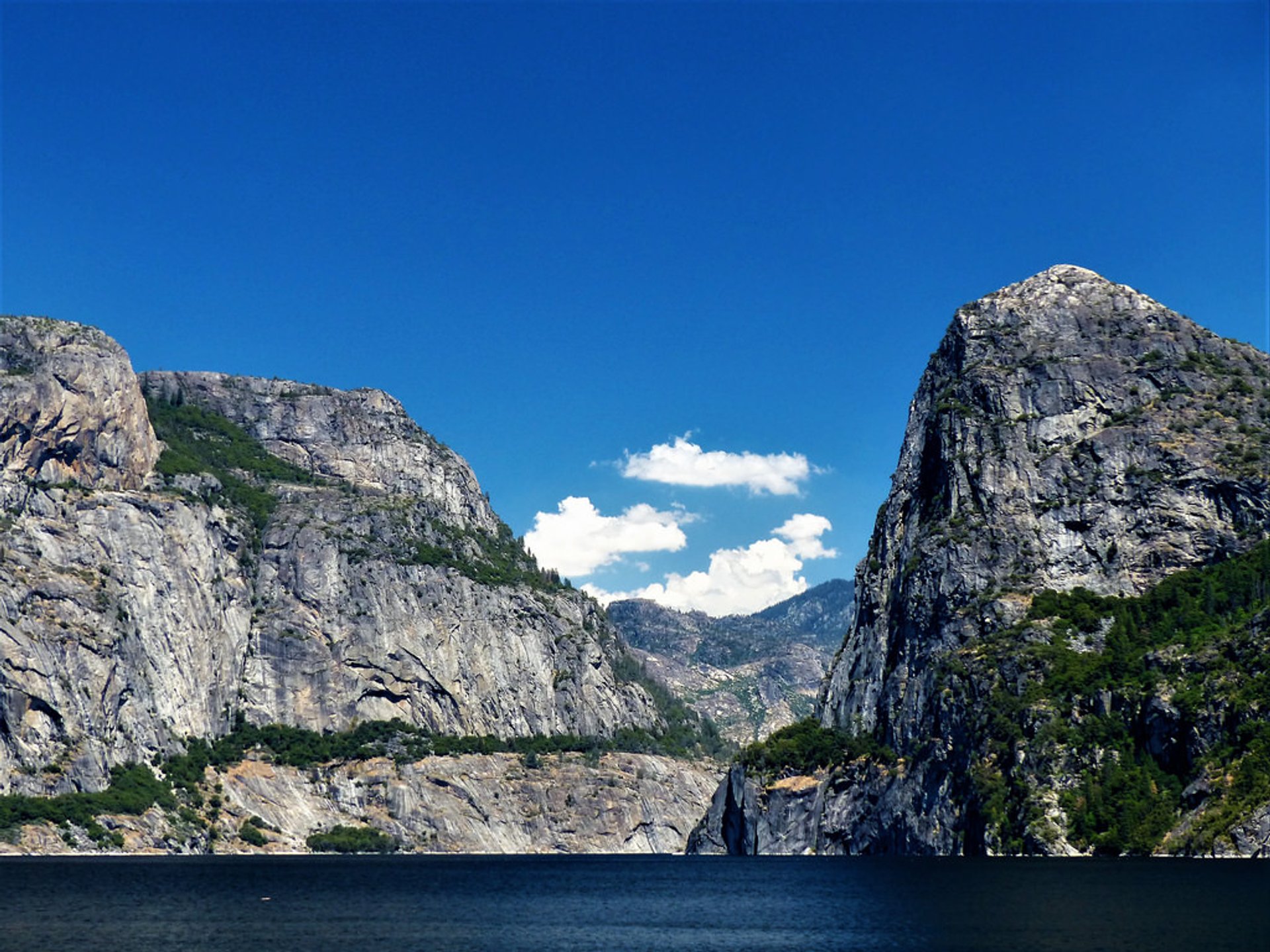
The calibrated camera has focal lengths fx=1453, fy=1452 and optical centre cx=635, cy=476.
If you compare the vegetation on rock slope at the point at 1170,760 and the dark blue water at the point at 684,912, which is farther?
the vegetation on rock slope at the point at 1170,760

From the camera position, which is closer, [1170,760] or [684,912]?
[684,912]

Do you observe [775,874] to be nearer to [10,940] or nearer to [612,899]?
[612,899]

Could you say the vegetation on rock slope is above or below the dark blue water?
above

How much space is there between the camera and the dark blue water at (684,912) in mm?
98938

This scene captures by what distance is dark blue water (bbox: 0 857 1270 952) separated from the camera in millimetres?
98938

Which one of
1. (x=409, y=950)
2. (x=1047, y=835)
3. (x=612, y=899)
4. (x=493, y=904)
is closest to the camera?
(x=409, y=950)

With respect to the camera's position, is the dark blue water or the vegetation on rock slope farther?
the vegetation on rock slope

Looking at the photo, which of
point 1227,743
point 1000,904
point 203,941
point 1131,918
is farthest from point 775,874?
point 203,941

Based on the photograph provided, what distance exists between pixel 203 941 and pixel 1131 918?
216 feet

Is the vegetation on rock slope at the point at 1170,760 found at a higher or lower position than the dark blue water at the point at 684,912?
higher

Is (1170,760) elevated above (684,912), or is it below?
above

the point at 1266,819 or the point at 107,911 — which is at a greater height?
the point at 1266,819

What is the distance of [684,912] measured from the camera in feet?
442

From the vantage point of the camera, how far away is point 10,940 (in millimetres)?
100000
